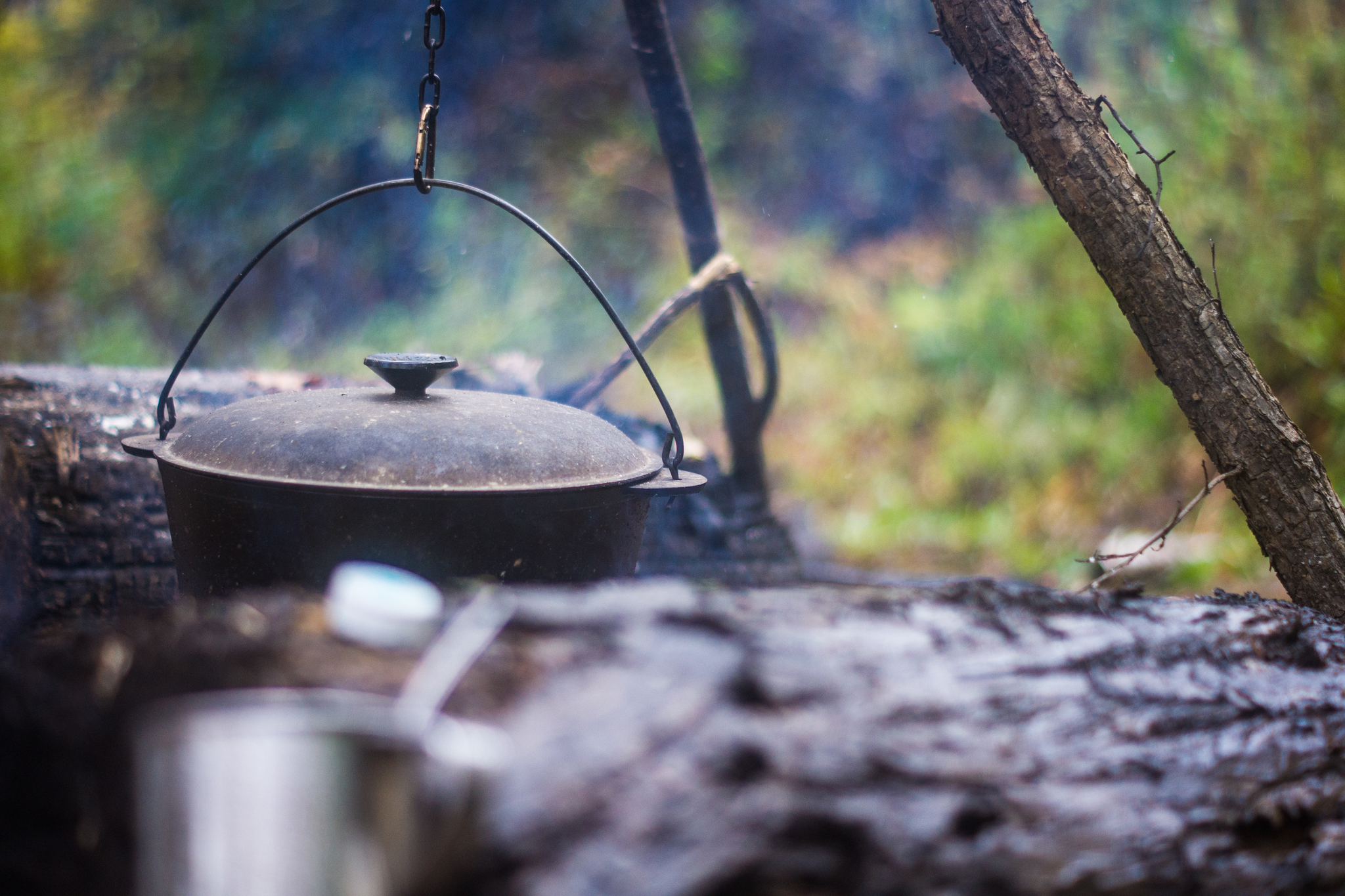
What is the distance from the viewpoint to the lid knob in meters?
1.90

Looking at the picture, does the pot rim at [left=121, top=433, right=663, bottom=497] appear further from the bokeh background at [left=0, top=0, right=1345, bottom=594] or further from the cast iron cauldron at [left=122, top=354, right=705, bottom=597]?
the bokeh background at [left=0, top=0, right=1345, bottom=594]

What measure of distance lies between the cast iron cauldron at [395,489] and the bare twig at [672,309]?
1212mm

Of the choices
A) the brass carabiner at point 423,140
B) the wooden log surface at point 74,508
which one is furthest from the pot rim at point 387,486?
the wooden log surface at point 74,508

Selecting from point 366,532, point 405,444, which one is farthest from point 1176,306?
point 366,532

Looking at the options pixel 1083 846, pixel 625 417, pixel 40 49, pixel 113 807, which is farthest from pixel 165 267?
pixel 1083 846

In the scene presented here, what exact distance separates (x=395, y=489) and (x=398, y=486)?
0.01 m

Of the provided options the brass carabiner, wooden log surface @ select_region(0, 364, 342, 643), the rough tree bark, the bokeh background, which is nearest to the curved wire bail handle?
the brass carabiner

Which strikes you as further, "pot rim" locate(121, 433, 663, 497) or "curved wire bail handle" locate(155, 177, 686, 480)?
"curved wire bail handle" locate(155, 177, 686, 480)

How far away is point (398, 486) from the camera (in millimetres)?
1654

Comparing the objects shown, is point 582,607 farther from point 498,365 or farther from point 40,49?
point 40,49

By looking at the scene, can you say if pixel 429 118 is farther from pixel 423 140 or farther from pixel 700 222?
Result: pixel 700 222

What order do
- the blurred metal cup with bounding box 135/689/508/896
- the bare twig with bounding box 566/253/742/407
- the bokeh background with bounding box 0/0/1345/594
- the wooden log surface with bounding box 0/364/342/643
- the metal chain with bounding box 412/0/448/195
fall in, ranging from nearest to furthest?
the blurred metal cup with bounding box 135/689/508/896 → the metal chain with bounding box 412/0/448/195 → the wooden log surface with bounding box 0/364/342/643 → the bare twig with bounding box 566/253/742/407 → the bokeh background with bounding box 0/0/1345/594

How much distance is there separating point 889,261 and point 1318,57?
382 cm

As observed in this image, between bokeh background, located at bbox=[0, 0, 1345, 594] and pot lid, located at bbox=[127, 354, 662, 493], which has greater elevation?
bokeh background, located at bbox=[0, 0, 1345, 594]
